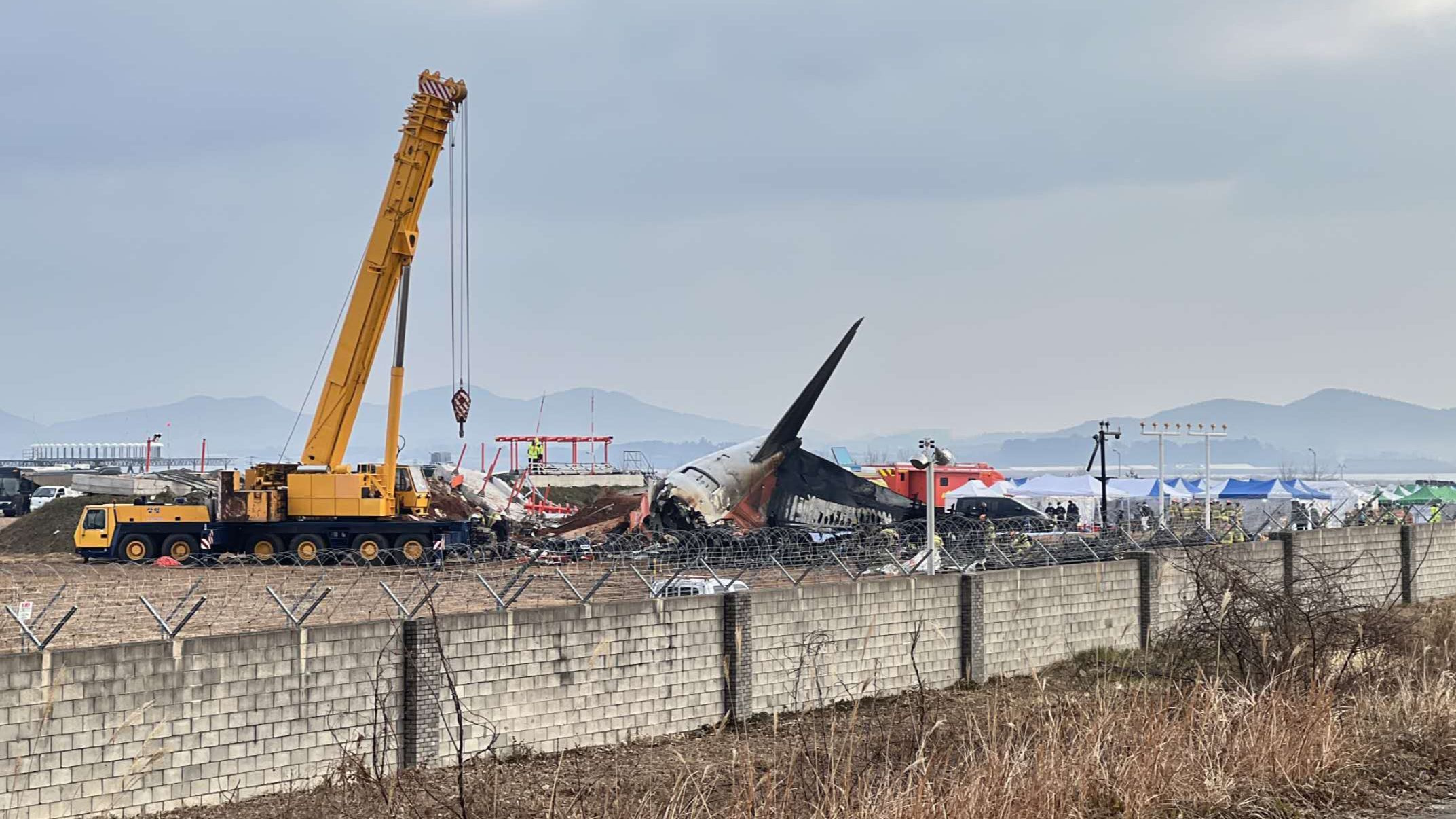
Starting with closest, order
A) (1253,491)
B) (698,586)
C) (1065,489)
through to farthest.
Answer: (698,586) → (1065,489) → (1253,491)

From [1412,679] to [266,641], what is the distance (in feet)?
50.2

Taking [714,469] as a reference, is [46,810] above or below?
below

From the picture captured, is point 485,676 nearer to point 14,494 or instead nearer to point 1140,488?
point 1140,488

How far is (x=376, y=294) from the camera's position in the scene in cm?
4800

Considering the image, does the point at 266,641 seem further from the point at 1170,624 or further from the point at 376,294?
the point at 376,294

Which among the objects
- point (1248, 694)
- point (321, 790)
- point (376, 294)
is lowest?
point (321, 790)

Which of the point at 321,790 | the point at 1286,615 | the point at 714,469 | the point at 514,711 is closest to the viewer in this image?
the point at 321,790

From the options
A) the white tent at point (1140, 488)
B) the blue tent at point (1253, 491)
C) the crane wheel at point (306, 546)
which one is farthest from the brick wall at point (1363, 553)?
the white tent at point (1140, 488)

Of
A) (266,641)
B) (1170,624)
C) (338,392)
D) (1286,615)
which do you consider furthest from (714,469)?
(266,641)

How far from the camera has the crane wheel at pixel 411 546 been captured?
45.5 meters

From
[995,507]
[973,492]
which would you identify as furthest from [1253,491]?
[995,507]

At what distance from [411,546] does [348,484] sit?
2966 millimetres

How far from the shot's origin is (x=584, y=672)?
19.3m

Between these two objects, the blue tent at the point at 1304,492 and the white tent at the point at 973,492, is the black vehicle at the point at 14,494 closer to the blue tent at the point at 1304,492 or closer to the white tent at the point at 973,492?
the white tent at the point at 973,492
